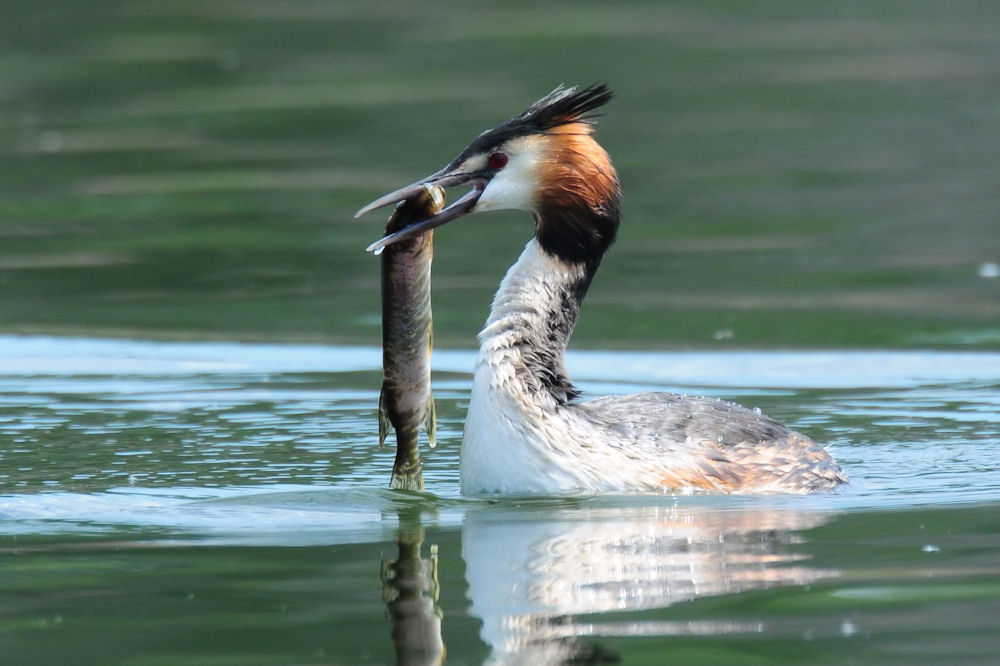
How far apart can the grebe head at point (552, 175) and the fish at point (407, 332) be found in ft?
1.05

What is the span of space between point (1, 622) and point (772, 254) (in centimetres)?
881

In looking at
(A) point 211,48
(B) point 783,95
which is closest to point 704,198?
(B) point 783,95

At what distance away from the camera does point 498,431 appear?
29.9 ft

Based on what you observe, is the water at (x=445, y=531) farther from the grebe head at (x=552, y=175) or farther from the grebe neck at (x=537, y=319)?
the grebe head at (x=552, y=175)

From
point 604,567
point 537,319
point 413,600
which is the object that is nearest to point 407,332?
point 537,319

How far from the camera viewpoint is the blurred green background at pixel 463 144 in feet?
45.1

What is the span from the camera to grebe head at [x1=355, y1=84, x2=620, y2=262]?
31.1 ft

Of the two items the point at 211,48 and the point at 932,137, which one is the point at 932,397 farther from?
the point at 211,48

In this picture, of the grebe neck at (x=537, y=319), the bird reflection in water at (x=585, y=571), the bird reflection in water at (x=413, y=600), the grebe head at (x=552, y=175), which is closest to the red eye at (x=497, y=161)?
the grebe head at (x=552, y=175)

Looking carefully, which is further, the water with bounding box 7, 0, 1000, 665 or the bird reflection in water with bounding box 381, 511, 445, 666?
the water with bounding box 7, 0, 1000, 665

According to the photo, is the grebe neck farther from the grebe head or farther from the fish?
the fish

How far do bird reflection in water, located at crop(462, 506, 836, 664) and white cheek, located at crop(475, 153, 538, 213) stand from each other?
1.44m

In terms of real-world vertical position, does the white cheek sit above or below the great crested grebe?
above

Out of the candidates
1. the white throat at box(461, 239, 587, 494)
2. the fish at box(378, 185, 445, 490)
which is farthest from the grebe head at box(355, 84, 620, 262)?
the fish at box(378, 185, 445, 490)
